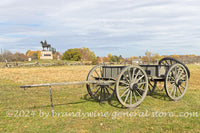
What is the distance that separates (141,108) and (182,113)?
1530 mm

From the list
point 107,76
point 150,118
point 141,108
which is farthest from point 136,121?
point 107,76

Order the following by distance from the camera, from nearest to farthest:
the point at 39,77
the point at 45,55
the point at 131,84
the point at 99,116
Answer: the point at 99,116
the point at 131,84
the point at 39,77
the point at 45,55

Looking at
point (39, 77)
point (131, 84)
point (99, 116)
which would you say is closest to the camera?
point (99, 116)

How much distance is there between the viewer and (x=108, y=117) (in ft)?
20.9

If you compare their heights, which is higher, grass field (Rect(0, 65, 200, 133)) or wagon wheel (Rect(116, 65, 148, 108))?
wagon wheel (Rect(116, 65, 148, 108))

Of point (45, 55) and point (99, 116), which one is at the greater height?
point (45, 55)

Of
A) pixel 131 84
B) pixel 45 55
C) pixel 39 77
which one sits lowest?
pixel 39 77

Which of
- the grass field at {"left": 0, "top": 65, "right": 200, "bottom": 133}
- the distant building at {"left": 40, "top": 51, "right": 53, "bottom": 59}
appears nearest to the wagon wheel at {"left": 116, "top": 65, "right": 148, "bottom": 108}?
the grass field at {"left": 0, "top": 65, "right": 200, "bottom": 133}

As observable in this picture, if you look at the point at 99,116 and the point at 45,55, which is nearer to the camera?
the point at 99,116

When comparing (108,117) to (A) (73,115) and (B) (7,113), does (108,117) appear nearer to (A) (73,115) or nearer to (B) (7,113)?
(A) (73,115)

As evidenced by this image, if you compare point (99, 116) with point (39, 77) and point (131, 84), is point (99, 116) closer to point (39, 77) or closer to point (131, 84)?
point (131, 84)

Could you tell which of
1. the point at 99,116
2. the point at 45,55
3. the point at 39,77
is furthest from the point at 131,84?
the point at 45,55

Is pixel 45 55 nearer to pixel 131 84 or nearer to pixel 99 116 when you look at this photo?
pixel 131 84

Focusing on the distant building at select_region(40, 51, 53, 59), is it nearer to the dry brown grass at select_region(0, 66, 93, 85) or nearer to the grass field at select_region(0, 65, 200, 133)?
the dry brown grass at select_region(0, 66, 93, 85)
